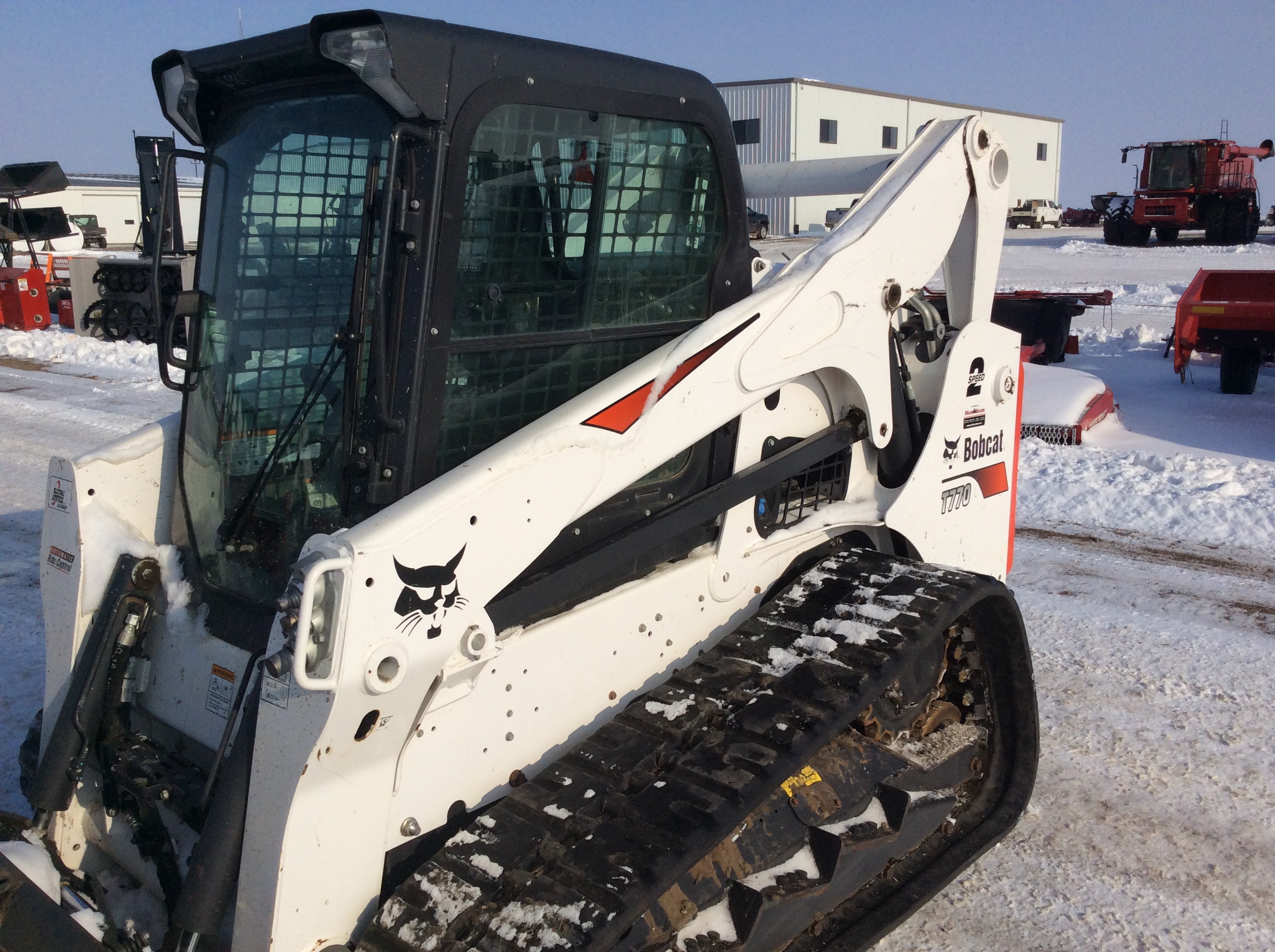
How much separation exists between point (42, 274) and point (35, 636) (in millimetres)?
14228

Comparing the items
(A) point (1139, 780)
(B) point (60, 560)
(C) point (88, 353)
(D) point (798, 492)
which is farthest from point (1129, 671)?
(C) point (88, 353)

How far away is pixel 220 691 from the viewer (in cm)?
288

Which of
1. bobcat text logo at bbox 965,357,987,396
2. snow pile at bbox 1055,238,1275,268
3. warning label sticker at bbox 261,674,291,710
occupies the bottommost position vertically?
snow pile at bbox 1055,238,1275,268

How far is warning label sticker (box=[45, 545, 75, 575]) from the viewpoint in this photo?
10.4ft

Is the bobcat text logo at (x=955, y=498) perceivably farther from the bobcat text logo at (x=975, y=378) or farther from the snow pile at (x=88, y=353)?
the snow pile at (x=88, y=353)

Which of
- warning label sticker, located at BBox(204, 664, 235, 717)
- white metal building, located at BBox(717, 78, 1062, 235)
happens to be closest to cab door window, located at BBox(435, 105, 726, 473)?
warning label sticker, located at BBox(204, 664, 235, 717)

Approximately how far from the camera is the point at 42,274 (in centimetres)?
1745

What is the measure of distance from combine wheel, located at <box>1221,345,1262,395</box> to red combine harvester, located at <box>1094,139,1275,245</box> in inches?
932

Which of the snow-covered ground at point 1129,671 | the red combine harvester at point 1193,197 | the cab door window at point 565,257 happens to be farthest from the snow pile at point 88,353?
the red combine harvester at point 1193,197

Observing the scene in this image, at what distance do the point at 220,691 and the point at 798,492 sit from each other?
5.99 feet

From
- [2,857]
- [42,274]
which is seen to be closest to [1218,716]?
[2,857]

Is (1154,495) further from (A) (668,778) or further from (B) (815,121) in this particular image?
(B) (815,121)

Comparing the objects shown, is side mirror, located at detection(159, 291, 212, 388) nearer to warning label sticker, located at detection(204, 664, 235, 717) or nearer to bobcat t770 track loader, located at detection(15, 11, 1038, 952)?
bobcat t770 track loader, located at detection(15, 11, 1038, 952)

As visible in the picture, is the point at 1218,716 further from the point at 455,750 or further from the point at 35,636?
the point at 35,636
